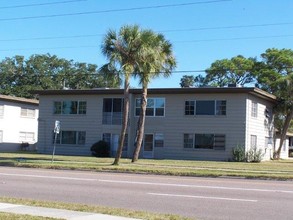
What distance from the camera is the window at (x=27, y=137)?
53938 millimetres

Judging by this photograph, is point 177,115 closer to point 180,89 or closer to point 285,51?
point 180,89

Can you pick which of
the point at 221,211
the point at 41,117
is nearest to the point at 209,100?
the point at 41,117

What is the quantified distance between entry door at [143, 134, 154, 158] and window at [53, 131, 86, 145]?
19.3 ft

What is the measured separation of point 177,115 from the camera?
40.6 meters

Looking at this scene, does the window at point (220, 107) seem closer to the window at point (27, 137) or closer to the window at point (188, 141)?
the window at point (188, 141)

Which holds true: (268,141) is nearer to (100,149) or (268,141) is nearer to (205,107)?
(205,107)

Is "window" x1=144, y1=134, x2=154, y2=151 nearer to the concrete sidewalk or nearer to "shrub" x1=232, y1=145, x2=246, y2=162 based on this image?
"shrub" x1=232, y1=145, x2=246, y2=162

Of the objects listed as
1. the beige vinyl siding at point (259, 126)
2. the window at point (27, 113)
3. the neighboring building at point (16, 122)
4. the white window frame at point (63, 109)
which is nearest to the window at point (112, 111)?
the white window frame at point (63, 109)

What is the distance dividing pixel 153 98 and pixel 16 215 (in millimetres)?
32541

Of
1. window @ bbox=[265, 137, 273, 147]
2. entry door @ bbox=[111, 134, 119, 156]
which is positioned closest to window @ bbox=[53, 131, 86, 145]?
entry door @ bbox=[111, 134, 119, 156]

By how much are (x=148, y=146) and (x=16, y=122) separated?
18011 millimetres

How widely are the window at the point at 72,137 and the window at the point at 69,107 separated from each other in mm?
1785

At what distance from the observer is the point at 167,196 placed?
1432cm

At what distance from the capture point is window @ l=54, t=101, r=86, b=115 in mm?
44562
